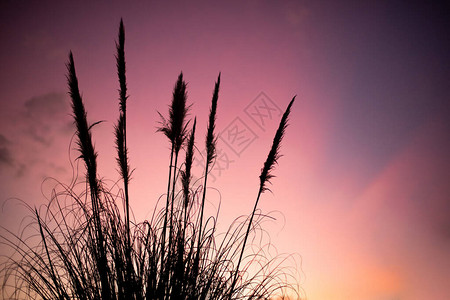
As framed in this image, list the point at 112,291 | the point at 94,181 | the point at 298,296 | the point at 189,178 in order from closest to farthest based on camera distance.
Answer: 1. the point at 112,291
2. the point at 94,181
3. the point at 189,178
4. the point at 298,296

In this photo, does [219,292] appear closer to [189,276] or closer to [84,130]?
[189,276]

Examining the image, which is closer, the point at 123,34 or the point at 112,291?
the point at 112,291

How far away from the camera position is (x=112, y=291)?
203cm

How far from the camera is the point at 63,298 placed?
210 centimetres

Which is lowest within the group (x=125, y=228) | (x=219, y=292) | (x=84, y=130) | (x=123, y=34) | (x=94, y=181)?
(x=219, y=292)

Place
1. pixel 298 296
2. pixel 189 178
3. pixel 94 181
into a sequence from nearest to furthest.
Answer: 1. pixel 94 181
2. pixel 189 178
3. pixel 298 296

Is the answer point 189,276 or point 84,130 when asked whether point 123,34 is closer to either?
point 84,130

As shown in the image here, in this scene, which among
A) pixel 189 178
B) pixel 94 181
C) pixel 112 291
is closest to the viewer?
pixel 112 291

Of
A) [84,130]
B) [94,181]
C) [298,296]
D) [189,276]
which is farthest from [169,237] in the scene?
[298,296]

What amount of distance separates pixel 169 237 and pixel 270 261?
930 mm

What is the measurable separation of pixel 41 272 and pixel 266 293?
163cm

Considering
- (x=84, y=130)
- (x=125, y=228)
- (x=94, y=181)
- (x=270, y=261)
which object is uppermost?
(x=84, y=130)

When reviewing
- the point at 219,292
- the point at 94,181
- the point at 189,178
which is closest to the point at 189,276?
the point at 219,292

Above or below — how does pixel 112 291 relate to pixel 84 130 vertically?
below
